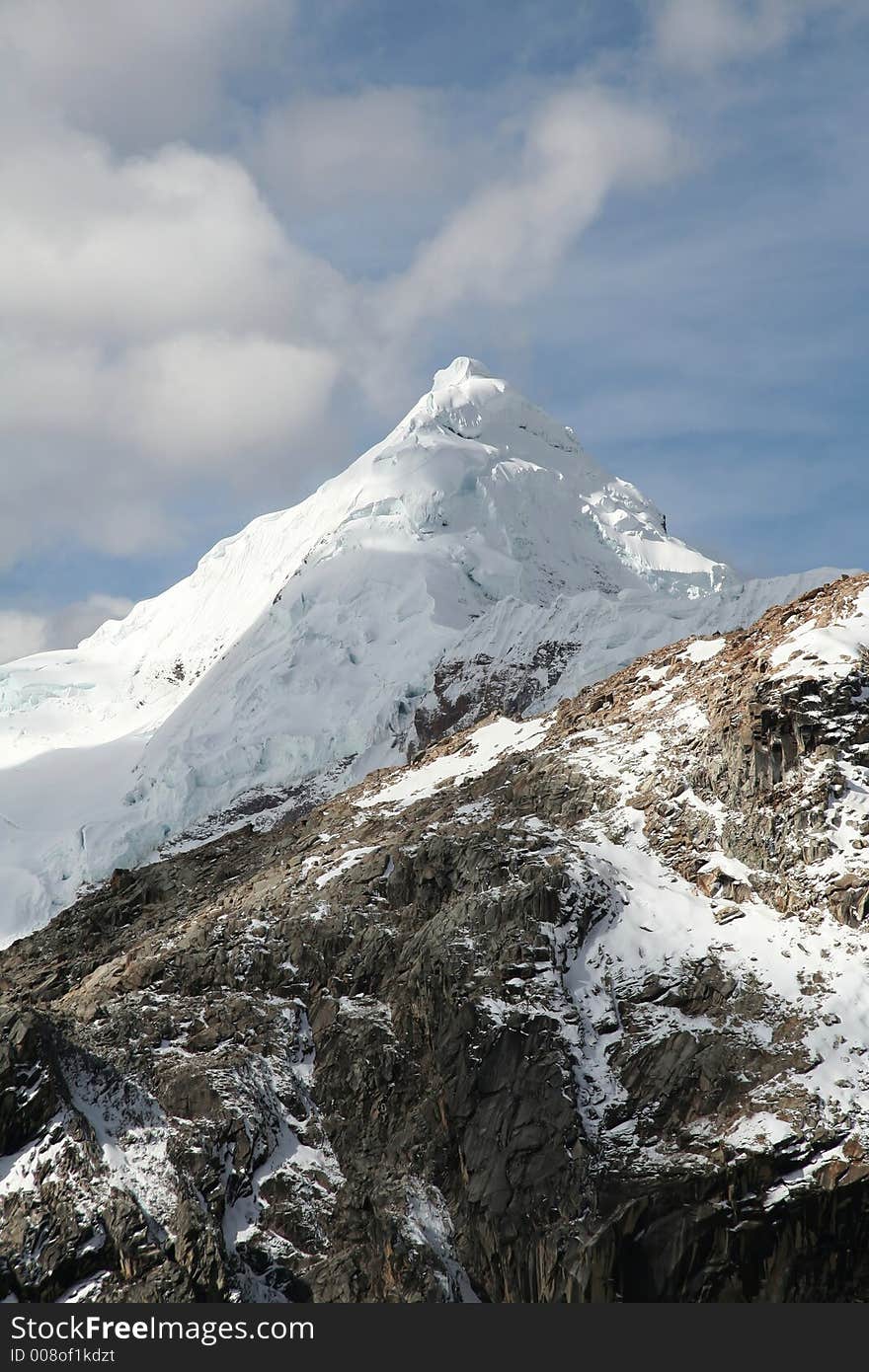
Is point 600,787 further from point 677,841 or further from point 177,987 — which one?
point 177,987

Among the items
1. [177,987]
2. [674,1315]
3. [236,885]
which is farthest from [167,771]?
[674,1315]

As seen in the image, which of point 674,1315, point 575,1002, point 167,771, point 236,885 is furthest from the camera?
point 167,771

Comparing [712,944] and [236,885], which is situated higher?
[236,885]

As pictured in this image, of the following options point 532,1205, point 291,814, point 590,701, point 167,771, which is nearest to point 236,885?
point 590,701

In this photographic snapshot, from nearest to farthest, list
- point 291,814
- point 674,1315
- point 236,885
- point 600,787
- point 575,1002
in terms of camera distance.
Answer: point 674,1315, point 575,1002, point 600,787, point 236,885, point 291,814

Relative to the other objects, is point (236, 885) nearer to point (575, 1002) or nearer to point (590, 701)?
point (590, 701)

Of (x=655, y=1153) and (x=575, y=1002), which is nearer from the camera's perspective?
(x=655, y=1153)

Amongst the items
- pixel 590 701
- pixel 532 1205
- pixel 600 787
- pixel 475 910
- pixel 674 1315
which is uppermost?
pixel 590 701
